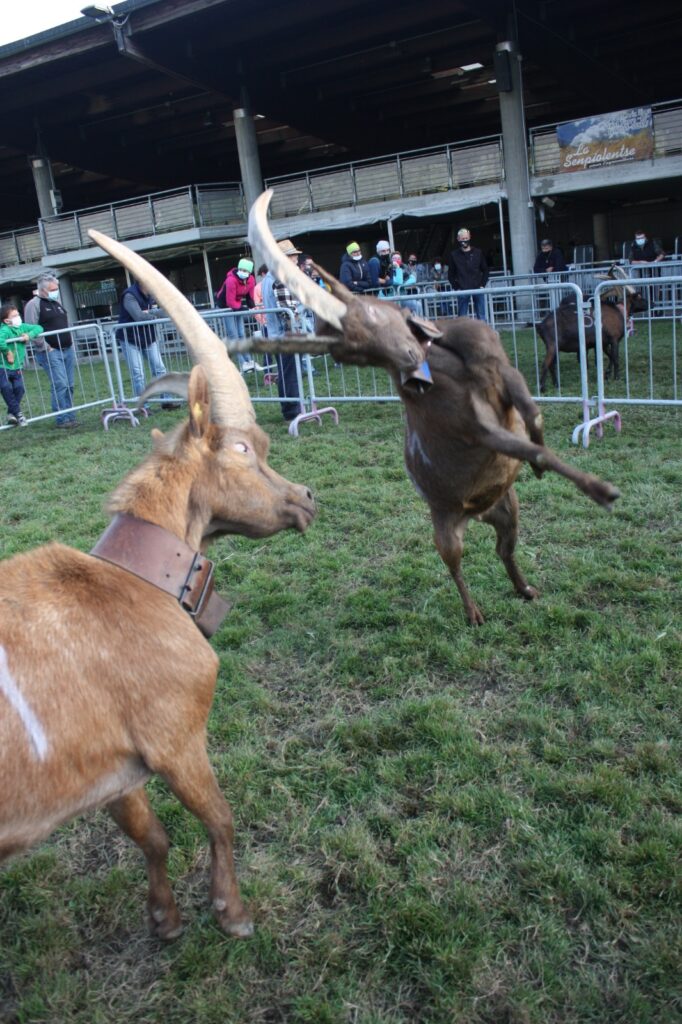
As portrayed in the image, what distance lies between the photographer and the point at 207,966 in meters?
2.78

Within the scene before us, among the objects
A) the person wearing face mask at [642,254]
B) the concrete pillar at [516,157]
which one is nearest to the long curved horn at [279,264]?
the person wearing face mask at [642,254]

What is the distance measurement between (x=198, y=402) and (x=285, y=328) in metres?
9.49

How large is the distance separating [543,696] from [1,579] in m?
2.82

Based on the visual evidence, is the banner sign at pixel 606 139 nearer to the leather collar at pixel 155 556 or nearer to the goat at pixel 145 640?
the goat at pixel 145 640

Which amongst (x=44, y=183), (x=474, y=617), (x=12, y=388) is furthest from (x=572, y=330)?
(x=44, y=183)

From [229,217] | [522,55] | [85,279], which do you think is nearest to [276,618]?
[522,55]

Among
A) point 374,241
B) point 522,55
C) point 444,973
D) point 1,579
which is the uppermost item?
point 522,55

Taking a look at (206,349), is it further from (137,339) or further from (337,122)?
(337,122)

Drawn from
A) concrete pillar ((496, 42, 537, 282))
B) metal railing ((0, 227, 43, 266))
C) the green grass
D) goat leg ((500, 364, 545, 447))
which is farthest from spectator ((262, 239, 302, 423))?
metal railing ((0, 227, 43, 266))

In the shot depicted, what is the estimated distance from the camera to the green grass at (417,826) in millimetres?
2650

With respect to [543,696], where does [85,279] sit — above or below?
above

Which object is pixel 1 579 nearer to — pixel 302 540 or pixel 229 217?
pixel 302 540

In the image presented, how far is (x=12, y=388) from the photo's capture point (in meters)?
13.4

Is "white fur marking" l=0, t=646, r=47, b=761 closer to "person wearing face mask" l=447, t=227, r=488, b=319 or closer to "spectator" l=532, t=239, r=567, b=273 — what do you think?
"person wearing face mask" l=447, t=227, r=488, b=319
